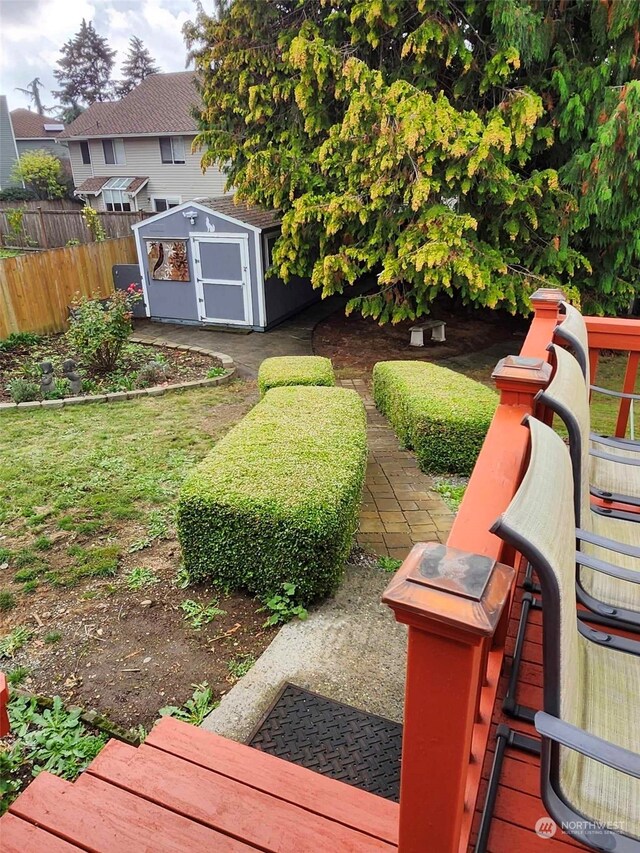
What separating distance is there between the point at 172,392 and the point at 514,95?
6.04m

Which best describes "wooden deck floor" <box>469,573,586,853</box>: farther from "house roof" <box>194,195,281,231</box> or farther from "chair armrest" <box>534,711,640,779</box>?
"house roof" <box>194,195,281,231</box>

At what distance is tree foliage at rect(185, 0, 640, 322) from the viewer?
6945 millimetres

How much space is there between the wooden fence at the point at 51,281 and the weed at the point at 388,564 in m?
8.02

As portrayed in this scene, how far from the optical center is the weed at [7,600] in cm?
319

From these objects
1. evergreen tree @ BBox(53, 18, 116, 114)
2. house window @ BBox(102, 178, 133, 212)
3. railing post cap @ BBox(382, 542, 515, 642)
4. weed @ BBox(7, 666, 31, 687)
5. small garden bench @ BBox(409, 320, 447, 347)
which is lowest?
small garden bench @ BBox(409, 320, 447, 347)

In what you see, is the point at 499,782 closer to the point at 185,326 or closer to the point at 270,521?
the point at 270,521

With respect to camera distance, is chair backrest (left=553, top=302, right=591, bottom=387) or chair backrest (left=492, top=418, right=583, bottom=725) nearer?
chair backrest (left=492, top=418, right=583, bottom=725)

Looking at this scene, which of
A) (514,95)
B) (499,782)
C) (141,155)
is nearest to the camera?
(499,782)

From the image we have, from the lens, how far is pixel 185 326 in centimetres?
1074

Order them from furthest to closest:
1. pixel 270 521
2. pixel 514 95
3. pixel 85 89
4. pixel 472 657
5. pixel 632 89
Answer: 1. pixel 85 89
2. pixel 514 95
3. pixel 632 89
4. pixel 270 521
5. pixel 472 657

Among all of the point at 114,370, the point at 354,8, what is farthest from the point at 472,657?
the point at 354,8

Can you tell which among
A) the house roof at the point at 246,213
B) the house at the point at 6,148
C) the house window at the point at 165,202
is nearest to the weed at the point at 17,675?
the house roof at the point at 246,213

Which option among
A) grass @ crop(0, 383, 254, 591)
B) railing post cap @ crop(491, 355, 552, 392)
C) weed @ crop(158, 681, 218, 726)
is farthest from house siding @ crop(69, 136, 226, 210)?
railing post cap @ crop(491, 355, 552, 392)

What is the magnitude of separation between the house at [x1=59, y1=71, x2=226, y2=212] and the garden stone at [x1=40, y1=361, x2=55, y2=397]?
51.3 feet
